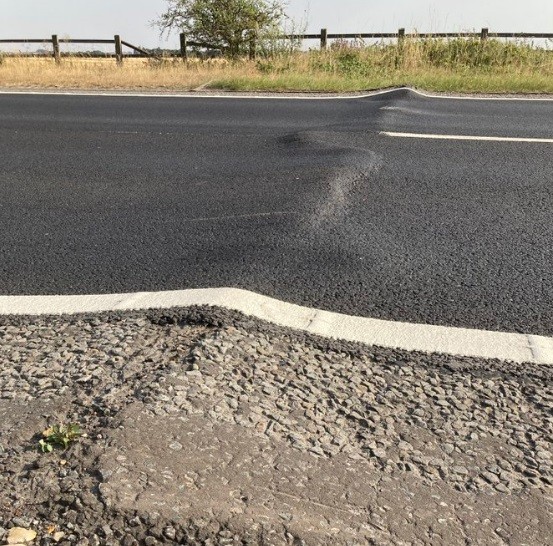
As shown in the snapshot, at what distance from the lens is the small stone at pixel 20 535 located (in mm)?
1925

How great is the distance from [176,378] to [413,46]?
17.0m

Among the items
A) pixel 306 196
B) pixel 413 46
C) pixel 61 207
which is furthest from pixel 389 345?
pixel 413 46

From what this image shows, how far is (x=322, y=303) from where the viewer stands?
3.50 m

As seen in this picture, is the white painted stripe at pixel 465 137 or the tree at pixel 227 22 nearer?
the white painted stripe at pixel 465 137

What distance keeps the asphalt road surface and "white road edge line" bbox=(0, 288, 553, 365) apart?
0.14 meters

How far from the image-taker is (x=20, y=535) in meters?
1.94

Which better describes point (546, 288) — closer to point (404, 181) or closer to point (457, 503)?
point (457, 503)

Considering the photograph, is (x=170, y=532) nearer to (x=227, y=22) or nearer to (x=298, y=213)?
(x=298, y=213)

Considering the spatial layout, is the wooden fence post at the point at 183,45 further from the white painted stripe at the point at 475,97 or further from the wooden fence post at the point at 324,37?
the white painted stripe at the point at 475,97

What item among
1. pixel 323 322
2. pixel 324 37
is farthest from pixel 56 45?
pixel 323 322

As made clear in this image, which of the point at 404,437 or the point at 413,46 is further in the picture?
the point at 413,46

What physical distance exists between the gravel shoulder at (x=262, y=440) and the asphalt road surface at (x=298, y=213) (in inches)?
27.0

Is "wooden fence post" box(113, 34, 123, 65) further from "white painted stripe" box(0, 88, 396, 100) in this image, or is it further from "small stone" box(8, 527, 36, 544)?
"small stone" box(8, 527, 36, 544)

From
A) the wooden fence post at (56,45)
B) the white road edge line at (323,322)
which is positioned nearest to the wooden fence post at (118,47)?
the wooden fence post at (56,45)
